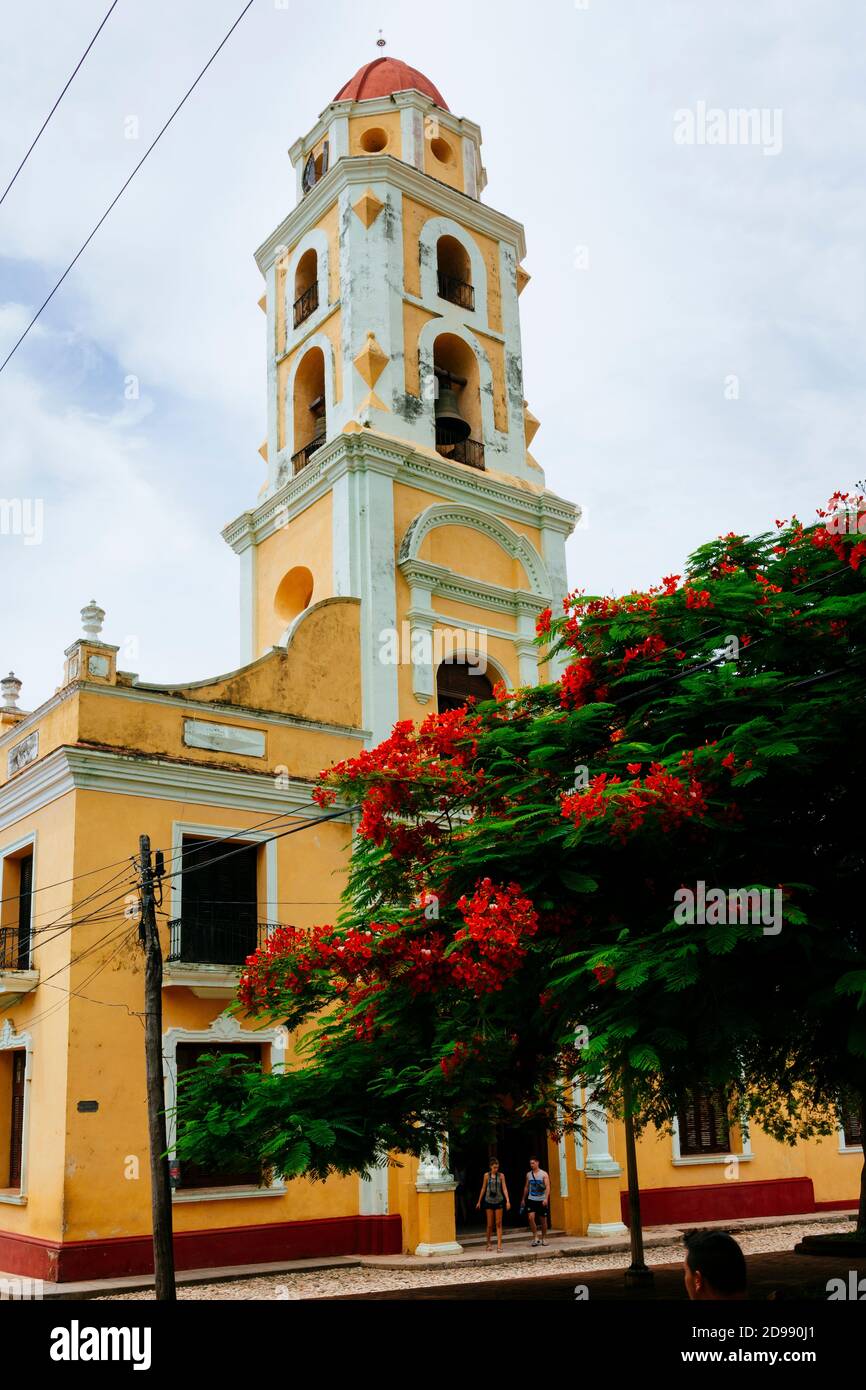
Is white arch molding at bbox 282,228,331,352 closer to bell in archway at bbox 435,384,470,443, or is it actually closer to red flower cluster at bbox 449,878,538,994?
bell in archway at bbox 435,384,470,443

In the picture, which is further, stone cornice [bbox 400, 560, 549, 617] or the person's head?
stone cornice [bbox 400, 560, 549, 617]

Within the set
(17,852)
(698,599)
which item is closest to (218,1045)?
(17,852)

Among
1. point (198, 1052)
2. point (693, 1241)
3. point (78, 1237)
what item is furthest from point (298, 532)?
point (693, 1241)

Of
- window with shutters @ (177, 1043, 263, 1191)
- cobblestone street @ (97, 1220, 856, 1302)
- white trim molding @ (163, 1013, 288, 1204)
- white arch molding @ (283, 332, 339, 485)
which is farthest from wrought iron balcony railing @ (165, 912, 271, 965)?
white arch molding @ (283, 332, 339, 485)

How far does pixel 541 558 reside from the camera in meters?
23.9

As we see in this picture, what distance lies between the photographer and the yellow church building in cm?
1678

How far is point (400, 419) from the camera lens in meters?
22.6

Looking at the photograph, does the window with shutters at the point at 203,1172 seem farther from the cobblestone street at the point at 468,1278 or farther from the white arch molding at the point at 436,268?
the white arch molding at the point at 436,268

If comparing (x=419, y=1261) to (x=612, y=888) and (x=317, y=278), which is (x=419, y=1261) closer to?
(x=612, y=888)

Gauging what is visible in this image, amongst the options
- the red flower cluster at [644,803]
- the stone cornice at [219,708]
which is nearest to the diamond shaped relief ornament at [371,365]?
the stone cornice at [219,708]

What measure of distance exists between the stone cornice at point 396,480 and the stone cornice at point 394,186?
567 centimetres

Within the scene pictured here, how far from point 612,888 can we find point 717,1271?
5679 mm

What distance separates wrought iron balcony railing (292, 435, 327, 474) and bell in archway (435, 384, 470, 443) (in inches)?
88.8
